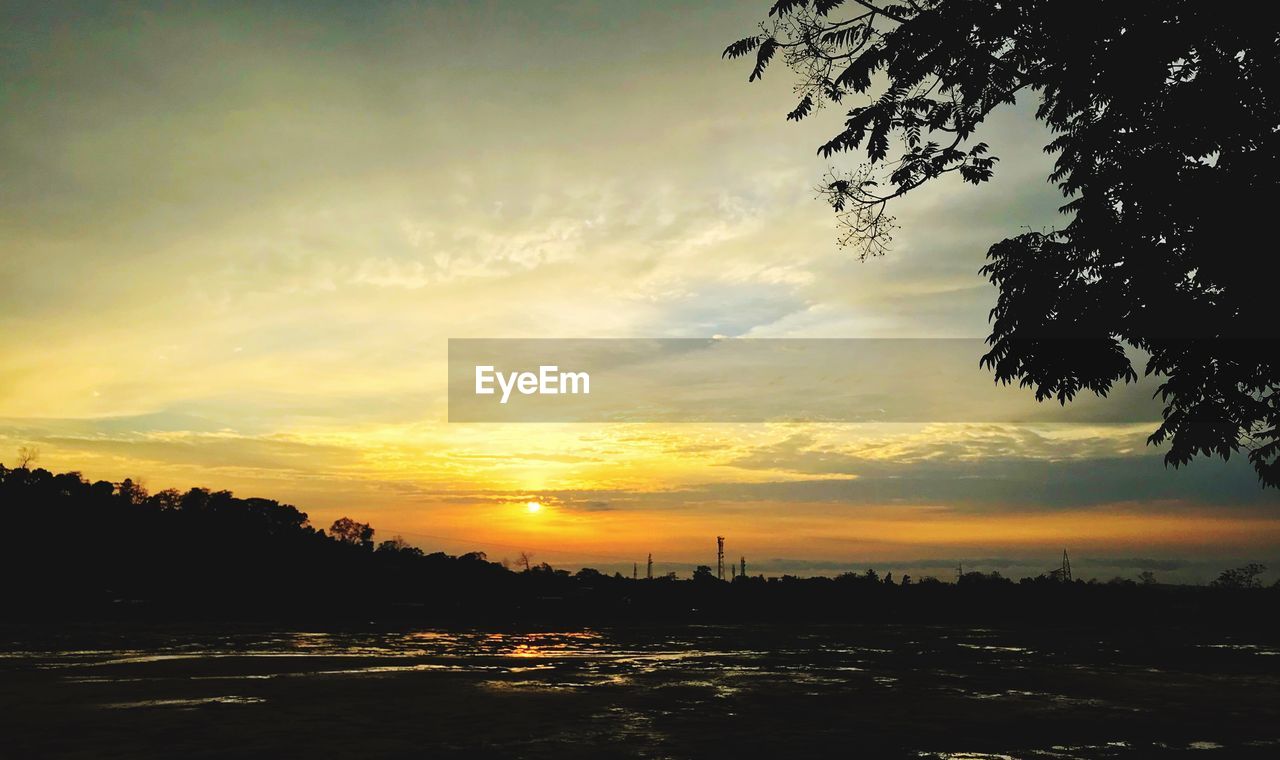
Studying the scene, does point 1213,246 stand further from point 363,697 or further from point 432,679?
point 432,679

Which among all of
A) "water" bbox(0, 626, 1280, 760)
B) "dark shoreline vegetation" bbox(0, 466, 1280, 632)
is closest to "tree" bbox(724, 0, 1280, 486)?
"water" bbox(0, 626, 1280, 760)

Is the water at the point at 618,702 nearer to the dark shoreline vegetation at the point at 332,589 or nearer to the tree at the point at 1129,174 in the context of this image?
the tree at the point at 1129,174

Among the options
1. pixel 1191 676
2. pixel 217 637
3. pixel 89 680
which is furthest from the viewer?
pixel 217 637

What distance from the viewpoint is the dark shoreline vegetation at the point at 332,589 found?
281 ft

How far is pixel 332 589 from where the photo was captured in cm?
10906

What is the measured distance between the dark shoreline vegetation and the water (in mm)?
38295

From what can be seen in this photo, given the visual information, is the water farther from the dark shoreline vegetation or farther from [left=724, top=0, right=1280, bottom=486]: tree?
the dark shoreline vegetation

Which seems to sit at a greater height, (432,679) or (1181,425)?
(1181,425)

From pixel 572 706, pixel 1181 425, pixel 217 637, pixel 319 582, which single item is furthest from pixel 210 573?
pixel 1181 425

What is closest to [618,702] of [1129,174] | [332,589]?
[1129,174]

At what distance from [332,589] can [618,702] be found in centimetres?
9954

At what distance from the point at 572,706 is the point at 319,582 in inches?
4103

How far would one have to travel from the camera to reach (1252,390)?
10.0 m

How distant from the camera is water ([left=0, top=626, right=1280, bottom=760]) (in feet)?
45.0
